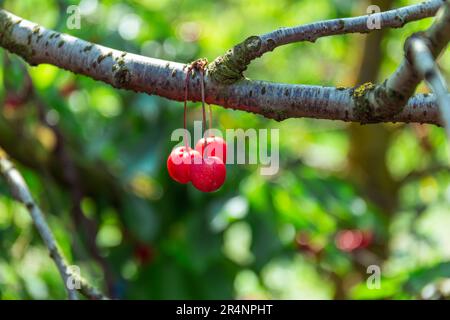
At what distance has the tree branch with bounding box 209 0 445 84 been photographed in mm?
1243

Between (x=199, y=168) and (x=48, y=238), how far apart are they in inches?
15.0

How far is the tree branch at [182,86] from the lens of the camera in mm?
1249

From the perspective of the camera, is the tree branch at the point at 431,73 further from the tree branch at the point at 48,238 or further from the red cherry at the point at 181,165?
the tree branch at the point at 48,238

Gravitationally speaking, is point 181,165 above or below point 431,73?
above

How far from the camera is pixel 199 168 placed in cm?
144

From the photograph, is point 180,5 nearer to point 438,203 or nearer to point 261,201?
point 438,203

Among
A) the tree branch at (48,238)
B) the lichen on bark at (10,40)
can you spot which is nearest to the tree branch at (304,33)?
the lichen on bark at (10,40)

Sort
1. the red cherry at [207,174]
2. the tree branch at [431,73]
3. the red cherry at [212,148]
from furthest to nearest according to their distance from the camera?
the red cherry at [212,148]
the red cherry at [207,174]
the tree branch at [431,73]

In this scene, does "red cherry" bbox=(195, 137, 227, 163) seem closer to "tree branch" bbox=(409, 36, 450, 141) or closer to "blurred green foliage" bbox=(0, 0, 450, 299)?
"tree branch" bbox=(409, 36, 450, 141)

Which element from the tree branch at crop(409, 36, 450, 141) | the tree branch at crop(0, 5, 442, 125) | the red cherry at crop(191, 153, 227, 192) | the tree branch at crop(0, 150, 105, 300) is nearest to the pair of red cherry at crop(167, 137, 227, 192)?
the red cherry at crop(191, 153, 227, 192)

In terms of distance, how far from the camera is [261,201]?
261 cm

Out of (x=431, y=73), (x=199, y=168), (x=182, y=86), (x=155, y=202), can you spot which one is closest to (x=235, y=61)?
(x=182, y=86)

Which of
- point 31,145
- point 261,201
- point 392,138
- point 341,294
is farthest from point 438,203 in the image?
point 31,145

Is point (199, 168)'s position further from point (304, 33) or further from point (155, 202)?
point (155, 202)
